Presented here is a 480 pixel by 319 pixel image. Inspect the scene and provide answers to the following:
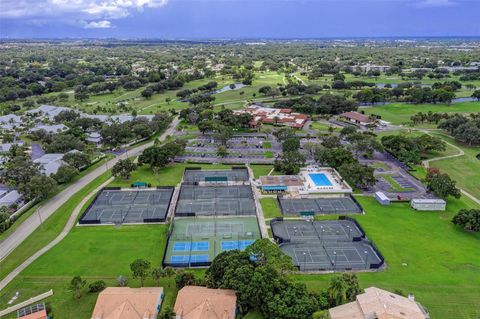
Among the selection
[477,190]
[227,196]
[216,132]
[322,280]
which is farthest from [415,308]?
[216,132]

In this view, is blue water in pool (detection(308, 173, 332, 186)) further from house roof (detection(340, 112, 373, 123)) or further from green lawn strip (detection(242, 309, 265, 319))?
house roof (detection(340, 112, 373, 123))

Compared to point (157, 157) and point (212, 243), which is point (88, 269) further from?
point (157, 157)

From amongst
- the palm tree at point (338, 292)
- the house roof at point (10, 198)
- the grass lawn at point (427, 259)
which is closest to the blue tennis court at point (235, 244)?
the grass lawn at point (427, 259)

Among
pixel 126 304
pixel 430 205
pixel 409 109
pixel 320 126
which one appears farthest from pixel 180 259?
pixel 409 109

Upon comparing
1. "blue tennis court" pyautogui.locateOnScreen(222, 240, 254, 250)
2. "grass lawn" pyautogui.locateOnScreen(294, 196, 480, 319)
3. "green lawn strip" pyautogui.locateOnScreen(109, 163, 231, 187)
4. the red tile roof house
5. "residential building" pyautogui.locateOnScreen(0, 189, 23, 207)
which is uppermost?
the red tile roof house

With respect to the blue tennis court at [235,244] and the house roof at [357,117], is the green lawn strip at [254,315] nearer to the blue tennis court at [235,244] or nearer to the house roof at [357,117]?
the blue tennis court at [235,244]

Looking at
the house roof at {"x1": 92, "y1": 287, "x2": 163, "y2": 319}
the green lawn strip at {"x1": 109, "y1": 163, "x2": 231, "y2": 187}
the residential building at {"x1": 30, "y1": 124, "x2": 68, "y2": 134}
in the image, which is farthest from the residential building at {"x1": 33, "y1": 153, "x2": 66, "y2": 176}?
the house roof at {"x1": 92, "y1": 287, "x2": 163, "y2": 319}

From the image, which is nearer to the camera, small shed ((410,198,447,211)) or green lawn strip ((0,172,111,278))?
green lawn strip ((0,172,111,278))

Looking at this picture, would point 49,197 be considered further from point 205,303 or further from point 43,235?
point 205,303
